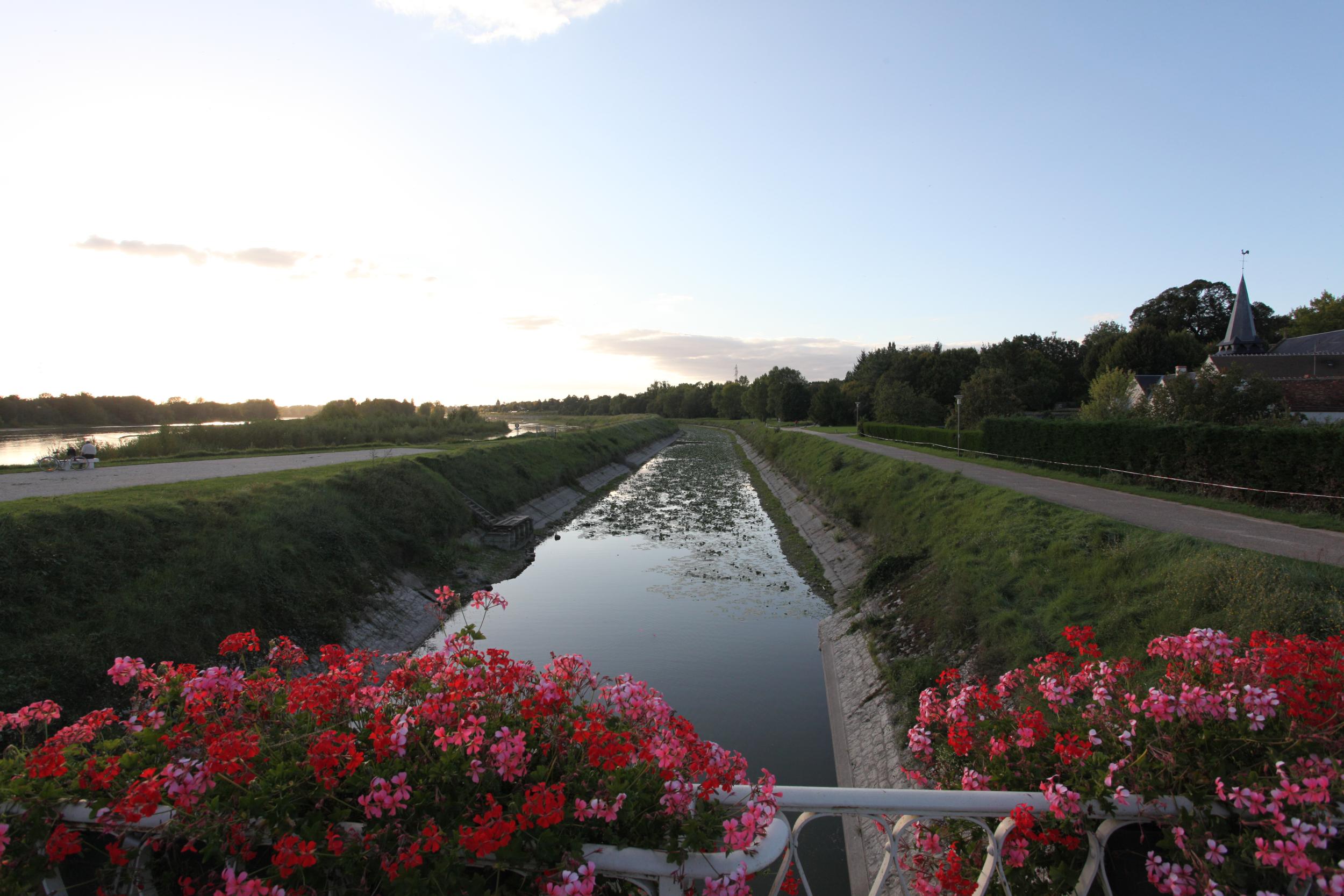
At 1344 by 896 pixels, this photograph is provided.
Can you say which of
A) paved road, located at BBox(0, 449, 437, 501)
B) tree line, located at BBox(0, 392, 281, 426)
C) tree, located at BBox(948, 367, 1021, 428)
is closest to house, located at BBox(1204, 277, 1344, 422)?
tree, located at BBox(948, 367, 1021, 428)

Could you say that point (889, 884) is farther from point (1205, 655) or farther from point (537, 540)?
point (537, 540)

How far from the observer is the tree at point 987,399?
37812mm

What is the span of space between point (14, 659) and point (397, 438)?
2699 cm

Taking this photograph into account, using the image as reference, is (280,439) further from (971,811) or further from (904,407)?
(904,407)

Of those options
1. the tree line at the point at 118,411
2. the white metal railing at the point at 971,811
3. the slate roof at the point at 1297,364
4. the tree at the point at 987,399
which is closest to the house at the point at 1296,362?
the slate roof at the point at 1297,364

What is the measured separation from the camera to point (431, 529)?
1703 centimetres

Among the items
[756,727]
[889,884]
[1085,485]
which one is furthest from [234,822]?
[1085,485]

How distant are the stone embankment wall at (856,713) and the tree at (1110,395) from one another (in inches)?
940

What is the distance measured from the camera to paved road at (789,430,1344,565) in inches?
353

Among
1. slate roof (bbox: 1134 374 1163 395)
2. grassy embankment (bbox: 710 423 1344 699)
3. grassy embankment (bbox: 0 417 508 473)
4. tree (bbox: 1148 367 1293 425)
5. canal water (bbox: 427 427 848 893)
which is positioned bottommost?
canal water (bbox: 427 427 848 893)

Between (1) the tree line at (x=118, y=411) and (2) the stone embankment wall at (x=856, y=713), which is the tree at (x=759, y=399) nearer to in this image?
(1) the tree line at (x=118, y=411)

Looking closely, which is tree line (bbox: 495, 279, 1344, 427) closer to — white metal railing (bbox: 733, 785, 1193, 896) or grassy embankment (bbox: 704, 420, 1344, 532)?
grassy embankment (bbox: 704, 420, 1344, 532)

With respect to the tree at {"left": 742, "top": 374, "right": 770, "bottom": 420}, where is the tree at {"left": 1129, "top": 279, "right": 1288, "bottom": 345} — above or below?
above

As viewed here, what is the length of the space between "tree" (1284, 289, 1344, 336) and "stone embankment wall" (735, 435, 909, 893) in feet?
209
